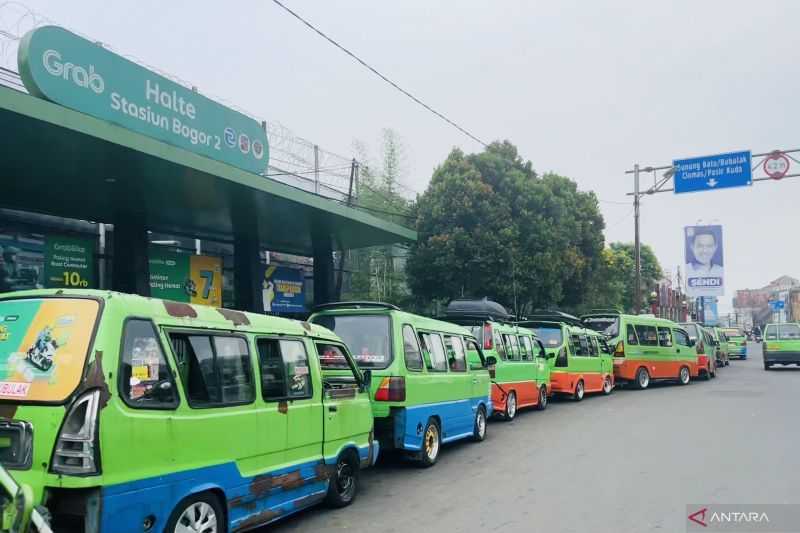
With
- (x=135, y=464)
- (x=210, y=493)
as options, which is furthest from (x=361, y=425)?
(x=135, y=464)

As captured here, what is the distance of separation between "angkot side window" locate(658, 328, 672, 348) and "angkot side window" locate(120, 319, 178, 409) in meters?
20.3

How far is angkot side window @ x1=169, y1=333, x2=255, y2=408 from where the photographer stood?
5.05 metres

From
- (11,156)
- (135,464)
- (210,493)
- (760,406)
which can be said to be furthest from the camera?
(760,406)

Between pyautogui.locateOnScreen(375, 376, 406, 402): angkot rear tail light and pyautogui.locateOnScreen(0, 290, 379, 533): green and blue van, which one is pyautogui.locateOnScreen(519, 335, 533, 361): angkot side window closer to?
pyautogui.locateOnScreen(375, 376, 406, 402): angkot rear tail light

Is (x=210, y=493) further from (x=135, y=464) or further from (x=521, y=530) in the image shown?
(x=521, y=530)

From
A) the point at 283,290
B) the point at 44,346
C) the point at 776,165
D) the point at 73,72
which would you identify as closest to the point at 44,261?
the point at 73,72

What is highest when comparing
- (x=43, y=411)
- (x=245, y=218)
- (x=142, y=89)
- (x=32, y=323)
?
(x=142, y=89)

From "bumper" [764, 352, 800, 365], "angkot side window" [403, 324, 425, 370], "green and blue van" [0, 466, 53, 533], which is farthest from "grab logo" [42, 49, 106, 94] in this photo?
"bumper" [764, 352, 800, 365]

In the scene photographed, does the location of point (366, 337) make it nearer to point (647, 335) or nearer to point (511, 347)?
point (511, 347)

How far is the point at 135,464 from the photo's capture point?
4.34 metres

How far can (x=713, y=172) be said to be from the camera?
2341 cm

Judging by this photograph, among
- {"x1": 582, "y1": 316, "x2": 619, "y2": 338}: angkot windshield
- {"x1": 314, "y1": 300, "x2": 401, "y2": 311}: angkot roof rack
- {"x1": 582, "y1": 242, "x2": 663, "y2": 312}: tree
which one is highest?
{"x1": 582, "y1": 242, "x2": 663, "y2": 312}: tree

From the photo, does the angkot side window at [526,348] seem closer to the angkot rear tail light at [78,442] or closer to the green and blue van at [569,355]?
the green and blue van at [569,355]

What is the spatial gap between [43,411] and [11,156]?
6418mm
